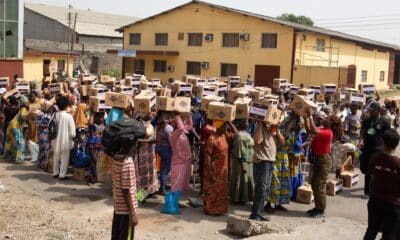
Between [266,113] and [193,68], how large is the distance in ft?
101

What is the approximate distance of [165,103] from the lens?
9078mm

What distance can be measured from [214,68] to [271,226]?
2961 centimetres

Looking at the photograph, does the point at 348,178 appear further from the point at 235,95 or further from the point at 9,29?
the point at 9,29

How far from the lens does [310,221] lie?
8.39m

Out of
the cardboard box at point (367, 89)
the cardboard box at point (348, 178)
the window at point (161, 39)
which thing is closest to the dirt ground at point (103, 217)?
the cardboard box at point (348, 178)

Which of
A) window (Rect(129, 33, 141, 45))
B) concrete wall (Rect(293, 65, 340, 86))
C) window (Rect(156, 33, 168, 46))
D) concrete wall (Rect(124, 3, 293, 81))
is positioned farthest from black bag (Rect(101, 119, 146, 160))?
window (Rect(129, 33, 141, 45))

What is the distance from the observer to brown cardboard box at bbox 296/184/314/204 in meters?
9.40

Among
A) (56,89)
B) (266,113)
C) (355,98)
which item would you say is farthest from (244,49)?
(266,113)

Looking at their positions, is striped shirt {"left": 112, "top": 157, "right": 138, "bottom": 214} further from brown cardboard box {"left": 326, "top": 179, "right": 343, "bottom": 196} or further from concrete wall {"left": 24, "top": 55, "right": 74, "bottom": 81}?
concrete wall {"left": 24, "top": 55, "right": 74, "bottom": 81}

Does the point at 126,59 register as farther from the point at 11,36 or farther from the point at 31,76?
the point at 11,36

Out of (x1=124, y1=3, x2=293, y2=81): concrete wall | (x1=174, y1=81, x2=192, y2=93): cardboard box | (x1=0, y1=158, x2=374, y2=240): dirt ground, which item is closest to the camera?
(x1=0, y1=158, x2=374, y2=240): dirt ground

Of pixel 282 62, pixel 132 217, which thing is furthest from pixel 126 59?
pixel 132 217

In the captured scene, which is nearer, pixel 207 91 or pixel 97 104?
pixel 97 104

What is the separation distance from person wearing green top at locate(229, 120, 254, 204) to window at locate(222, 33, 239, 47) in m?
27.3
